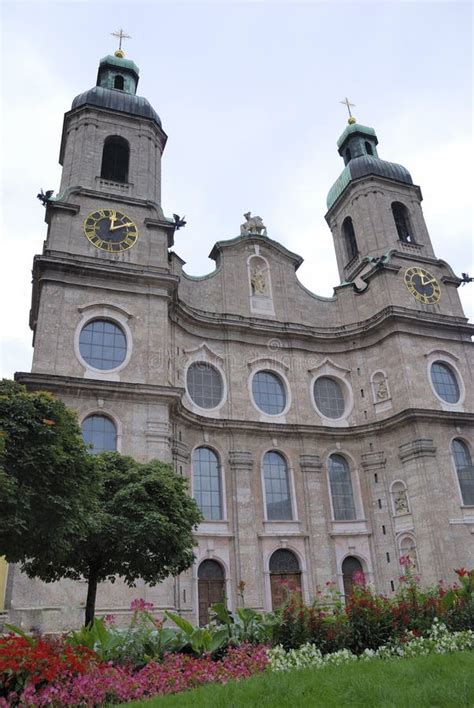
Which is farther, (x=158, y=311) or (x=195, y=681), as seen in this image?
(x=158, y=311)

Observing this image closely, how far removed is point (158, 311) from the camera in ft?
77.4

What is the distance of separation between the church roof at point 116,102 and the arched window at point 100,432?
17069mm

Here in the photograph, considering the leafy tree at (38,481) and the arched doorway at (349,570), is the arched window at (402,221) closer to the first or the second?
the arched doorway at (349,570)

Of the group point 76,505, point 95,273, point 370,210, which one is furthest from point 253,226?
point 76,505

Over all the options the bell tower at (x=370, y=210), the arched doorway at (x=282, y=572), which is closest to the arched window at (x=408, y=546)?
the arched doorway at (x=282, y=572)

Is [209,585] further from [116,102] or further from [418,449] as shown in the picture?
[116,102]

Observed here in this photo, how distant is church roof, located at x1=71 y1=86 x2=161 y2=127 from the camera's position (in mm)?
28891

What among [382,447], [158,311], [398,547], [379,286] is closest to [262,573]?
[398,547]

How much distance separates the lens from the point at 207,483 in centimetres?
2406

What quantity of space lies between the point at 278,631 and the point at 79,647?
12.5 ft

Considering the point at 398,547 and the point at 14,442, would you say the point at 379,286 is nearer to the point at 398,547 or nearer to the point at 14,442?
the point at 398,547

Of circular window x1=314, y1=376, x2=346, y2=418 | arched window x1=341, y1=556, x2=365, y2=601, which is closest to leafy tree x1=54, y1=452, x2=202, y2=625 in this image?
arched window x1=341, y1=556, x2=365, y2=601

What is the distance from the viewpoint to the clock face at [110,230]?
24500 mm

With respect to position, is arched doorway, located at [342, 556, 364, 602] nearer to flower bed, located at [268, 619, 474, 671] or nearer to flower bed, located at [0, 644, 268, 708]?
flower bed, located at [268, 619, 474, 671]
